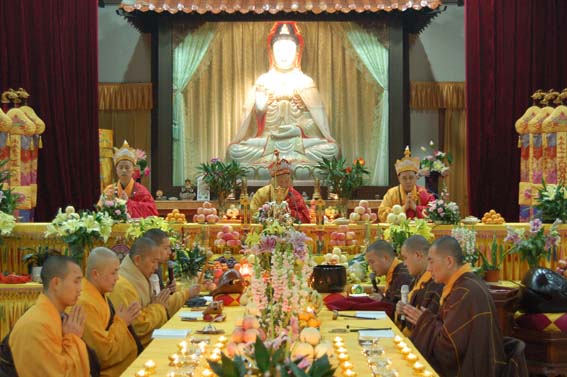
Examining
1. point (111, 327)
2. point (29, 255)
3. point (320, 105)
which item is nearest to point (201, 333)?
point (111, 327)

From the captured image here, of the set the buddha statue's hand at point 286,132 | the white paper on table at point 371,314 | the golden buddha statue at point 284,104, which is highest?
the golden buddha statue at point 284,104

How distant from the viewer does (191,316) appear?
15.7 ft

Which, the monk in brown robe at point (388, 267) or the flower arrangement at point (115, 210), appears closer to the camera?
the monk in brown robe at point (388, 267)

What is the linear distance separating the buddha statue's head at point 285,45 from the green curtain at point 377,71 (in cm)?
74

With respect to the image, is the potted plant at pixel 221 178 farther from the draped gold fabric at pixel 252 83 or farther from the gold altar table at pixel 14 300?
the gold altar table at pixel 14 300

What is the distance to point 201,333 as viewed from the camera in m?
4.25

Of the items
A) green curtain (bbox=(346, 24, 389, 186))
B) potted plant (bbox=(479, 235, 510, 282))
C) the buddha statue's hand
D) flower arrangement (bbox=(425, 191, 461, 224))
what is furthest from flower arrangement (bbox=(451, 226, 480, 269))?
the buddha statue's hand

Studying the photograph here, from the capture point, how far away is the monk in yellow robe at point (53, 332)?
142 inches

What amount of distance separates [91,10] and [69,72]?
32.6 inches

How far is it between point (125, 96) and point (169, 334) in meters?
8.90

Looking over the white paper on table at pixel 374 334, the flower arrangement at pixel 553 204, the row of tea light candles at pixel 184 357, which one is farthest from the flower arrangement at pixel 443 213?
the row of tea light candles at pixel 184 357

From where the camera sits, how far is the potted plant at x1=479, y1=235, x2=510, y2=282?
7.02 meters

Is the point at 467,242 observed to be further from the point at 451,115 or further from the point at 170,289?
the point at 451,115

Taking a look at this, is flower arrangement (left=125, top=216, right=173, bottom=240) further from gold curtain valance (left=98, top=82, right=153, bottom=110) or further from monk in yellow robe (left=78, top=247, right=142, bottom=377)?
gold curtain valance (left=98, top=82, right=153, bottom=110)
